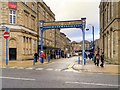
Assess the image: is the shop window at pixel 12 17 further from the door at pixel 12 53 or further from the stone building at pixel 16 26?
the door at pixel 12 53

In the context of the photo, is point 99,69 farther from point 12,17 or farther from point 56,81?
point 12,17

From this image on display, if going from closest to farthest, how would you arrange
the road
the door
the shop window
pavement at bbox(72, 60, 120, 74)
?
the road, pavement at bbox(72, 60, 120, 74), the shop window, the door

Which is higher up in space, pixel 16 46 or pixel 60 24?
pixel 60 24

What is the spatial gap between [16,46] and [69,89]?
31274mm

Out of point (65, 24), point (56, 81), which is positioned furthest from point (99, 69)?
point (65, 24)

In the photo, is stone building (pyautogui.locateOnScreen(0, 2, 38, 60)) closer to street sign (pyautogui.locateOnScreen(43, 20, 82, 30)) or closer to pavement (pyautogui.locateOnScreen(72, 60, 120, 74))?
street sign (pyautogui.locateOnScreen(43, 20, 82, 30))

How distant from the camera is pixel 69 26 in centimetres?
4053

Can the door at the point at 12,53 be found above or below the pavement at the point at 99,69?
above

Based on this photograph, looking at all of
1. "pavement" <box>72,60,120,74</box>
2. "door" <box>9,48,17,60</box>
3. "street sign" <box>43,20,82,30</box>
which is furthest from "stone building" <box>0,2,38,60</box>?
"pavement" <box>72,60,120,74</box>

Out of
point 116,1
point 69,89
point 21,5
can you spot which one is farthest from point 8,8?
point 69,89

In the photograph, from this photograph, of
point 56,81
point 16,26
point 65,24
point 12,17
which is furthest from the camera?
point 65,24

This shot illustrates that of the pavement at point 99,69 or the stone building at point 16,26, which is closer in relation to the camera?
the pavement at point 99,69

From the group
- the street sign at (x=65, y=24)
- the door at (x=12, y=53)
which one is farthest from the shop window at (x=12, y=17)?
the street sign at (x=65, y=24)

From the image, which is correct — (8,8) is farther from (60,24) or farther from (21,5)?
(60,24)
